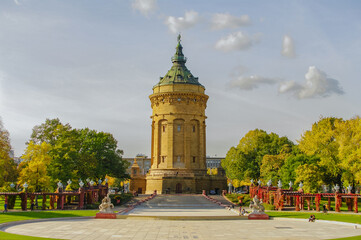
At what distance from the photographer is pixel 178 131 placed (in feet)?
268

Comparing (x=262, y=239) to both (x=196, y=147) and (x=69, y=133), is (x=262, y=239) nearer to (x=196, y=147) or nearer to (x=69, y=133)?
(x=69, y=133)

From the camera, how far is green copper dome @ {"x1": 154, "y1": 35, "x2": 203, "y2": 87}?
83.3 meters

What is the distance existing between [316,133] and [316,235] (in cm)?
3383

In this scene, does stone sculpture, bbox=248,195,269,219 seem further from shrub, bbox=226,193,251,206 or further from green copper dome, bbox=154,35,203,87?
green copper dome, bbox=154,35,203,87

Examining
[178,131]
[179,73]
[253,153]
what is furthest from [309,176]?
[179,73]

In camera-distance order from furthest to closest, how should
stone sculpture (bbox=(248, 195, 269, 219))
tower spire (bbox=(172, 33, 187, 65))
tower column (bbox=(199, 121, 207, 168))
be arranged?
1. tower spire (bbox=(172, 33, 187, 65))
2. tower column (bbox=(199, 121, 207, 168))
3. stone sculpture (bbox=(248, 195, 269, 219))

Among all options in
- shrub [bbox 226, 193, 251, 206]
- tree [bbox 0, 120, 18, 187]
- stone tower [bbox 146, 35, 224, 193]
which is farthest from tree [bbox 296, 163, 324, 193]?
tree [bbox 0, 120, 18, 187]

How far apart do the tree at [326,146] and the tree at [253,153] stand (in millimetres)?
17060

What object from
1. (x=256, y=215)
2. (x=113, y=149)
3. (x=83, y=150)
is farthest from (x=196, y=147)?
(x=256, y=215)

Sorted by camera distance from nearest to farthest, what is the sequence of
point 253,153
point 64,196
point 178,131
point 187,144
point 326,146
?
point 64,196 < point 326,146 < point 187,144 < point 178,131 < point 253,153

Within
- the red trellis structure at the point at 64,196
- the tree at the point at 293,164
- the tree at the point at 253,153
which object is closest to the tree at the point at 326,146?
the tree at the point at 293,164

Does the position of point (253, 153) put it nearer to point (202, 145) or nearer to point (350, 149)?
point (202, 145)

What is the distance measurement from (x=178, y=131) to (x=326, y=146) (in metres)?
31.8

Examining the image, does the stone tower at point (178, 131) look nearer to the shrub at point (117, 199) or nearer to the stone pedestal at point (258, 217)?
the shrub at point (117, 199)
